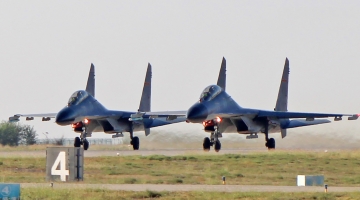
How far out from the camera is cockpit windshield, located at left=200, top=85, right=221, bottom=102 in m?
51.1

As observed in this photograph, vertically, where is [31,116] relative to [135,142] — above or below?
above

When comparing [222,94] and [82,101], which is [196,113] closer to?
[222,94]

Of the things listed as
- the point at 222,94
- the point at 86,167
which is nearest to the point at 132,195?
the point at 86,167

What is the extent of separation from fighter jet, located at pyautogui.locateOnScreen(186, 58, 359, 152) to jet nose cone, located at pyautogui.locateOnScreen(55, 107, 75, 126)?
9034 mm

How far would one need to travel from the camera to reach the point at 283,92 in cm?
6231

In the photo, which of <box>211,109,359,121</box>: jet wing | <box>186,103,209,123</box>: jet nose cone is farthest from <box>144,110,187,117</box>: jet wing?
<box>186,103,209,123</box>: jet nose cone

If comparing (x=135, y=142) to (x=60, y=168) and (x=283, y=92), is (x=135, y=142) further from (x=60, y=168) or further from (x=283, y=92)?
(x=60, y=168)

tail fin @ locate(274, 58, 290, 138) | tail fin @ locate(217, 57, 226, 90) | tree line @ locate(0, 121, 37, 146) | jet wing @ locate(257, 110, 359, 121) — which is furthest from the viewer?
tree line @ locate(0, 121, 37, 146)

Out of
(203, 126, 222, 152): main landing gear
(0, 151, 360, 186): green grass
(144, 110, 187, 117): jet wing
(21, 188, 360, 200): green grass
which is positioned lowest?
(21, 188, 360, 200): green grass

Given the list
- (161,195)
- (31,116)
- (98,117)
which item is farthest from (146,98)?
(161,195)

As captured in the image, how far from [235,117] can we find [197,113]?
506 centimetres

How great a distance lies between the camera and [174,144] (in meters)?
61.2

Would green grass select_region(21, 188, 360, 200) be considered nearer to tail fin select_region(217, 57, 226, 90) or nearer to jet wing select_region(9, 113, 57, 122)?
tail fin select_region(217, 57, 226, 90)

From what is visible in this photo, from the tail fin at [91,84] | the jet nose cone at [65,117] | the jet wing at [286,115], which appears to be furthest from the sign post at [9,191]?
the tail fin at [91,84]
